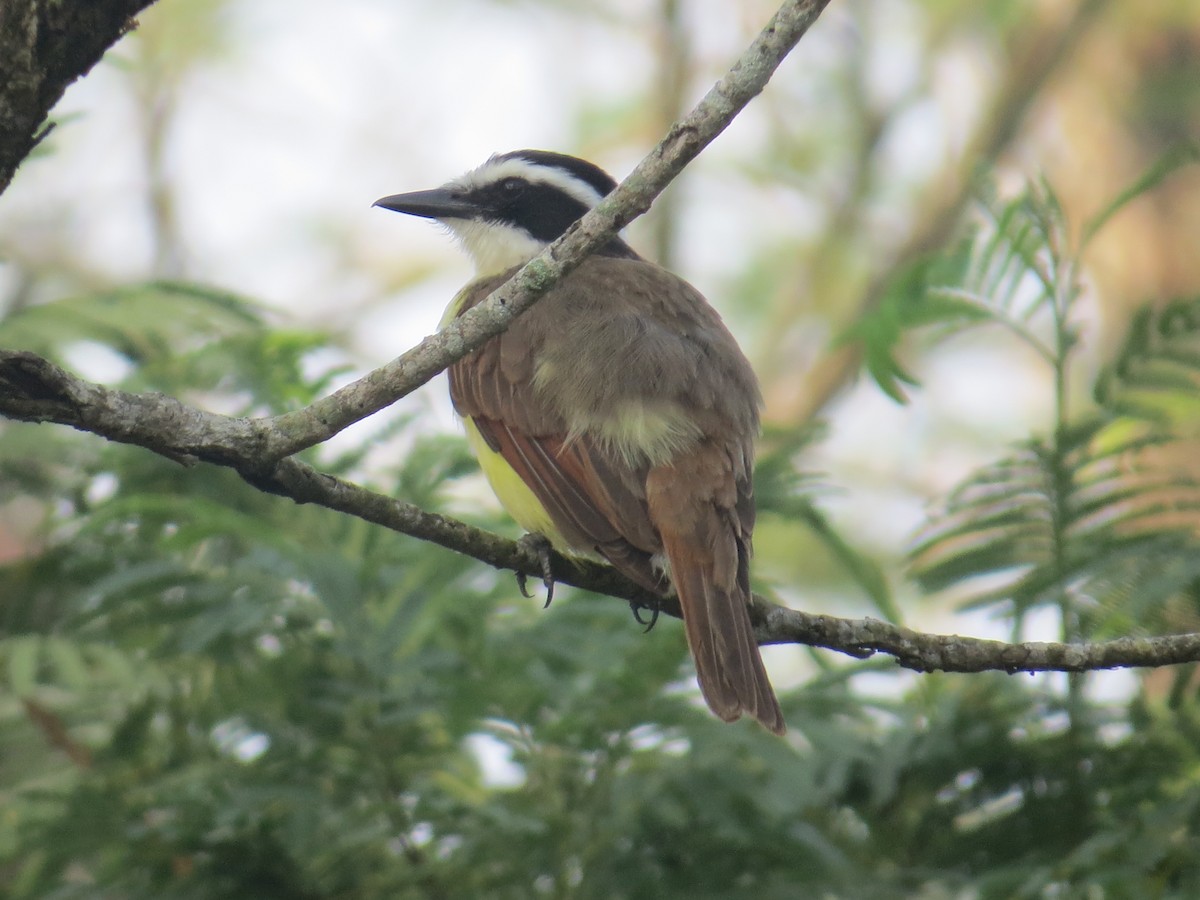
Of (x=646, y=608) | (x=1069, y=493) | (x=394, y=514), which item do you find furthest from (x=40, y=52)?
(x=1069, y=493)

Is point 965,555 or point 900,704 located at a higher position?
point 965,555

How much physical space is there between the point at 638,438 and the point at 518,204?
184 cm

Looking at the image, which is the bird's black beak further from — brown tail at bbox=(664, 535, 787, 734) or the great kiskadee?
brown tail at bbox=(664, 535, 787, 734)

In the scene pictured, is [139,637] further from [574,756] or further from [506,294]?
[506,294]

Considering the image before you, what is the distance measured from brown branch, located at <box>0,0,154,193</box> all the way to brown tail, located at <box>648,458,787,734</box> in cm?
190

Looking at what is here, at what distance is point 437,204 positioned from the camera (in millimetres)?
5695

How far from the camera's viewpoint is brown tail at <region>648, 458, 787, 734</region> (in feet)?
11.9

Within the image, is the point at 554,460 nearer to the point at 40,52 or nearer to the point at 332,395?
the point at 332,395

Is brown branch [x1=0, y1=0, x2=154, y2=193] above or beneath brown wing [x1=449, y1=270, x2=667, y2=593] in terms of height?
beneath

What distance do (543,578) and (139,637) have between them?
1.62 meters

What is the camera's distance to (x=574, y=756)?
13.7 feet

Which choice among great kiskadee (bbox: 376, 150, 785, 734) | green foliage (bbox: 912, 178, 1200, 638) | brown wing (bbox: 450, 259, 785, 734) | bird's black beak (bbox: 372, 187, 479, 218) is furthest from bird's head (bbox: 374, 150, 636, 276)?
green foliage (bbox: 912, 178, 1200, 638)

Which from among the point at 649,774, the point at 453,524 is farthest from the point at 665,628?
the point at 453,524

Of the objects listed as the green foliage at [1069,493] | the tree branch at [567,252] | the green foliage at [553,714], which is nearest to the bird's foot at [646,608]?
the green foliage at [553,714]
